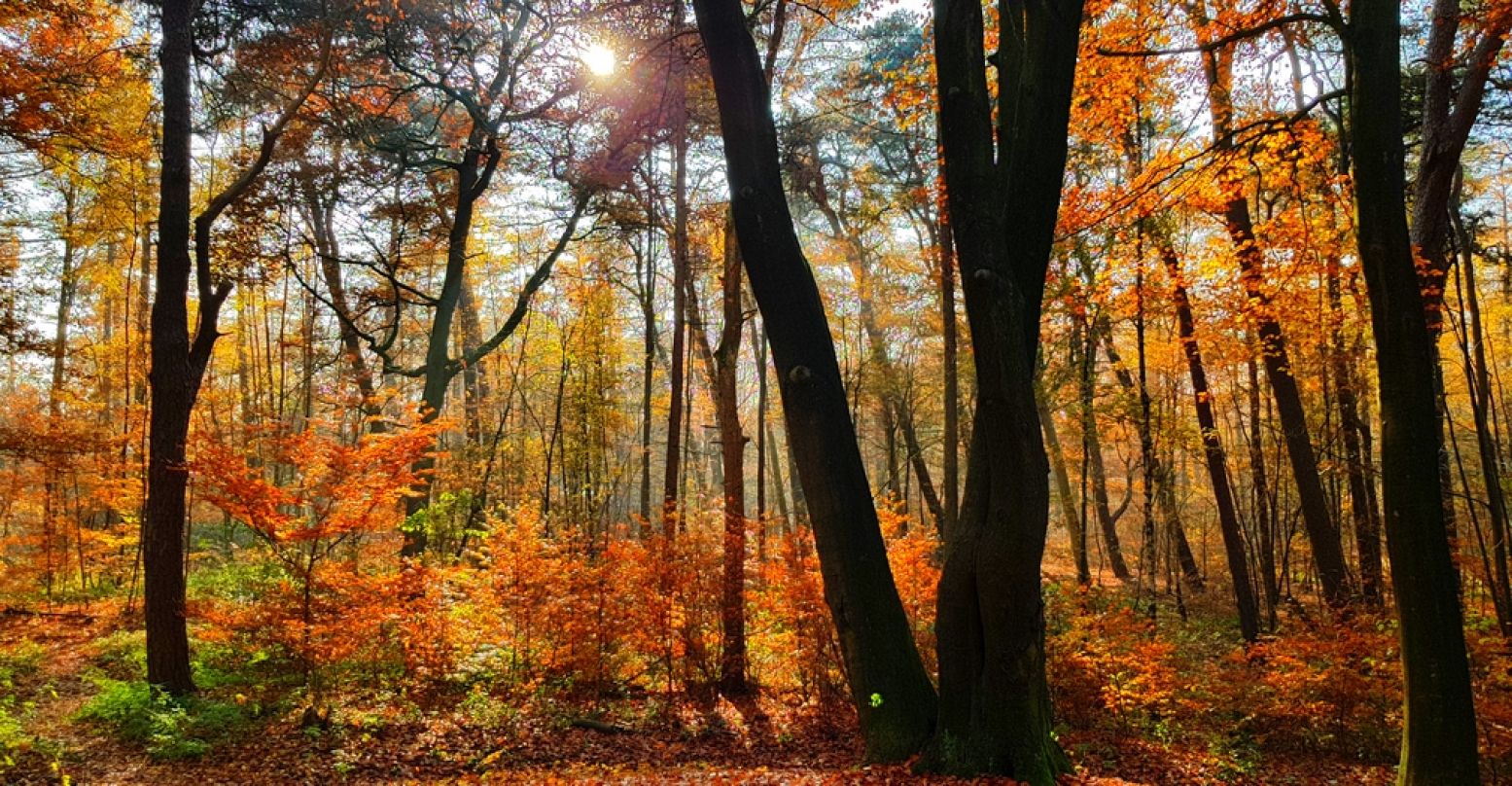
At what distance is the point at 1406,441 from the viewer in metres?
3.82

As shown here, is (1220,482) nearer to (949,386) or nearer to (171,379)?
(949,386)

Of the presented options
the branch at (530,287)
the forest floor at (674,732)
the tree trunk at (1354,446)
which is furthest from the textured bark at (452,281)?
the tree trunk at (1354,446)

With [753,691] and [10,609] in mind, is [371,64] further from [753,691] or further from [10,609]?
[753,691]

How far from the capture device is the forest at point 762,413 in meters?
3.81

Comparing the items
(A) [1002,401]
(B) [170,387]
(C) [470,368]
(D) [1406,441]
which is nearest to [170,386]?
(B) [170,387]

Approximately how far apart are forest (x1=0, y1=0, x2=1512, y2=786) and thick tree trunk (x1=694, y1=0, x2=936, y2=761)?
24 millimetres

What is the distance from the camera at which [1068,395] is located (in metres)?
12.3

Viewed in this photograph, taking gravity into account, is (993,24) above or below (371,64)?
below

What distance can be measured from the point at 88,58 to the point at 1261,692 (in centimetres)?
1462

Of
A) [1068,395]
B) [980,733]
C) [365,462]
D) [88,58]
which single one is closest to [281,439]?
[365,462]

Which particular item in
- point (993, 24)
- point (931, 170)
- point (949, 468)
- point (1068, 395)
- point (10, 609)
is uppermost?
point (931, 170)

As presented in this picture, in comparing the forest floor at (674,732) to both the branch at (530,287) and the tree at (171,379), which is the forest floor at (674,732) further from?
the branch at (530,287)

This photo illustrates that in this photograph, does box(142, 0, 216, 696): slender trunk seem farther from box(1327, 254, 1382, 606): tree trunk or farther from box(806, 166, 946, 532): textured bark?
box(1327, 254, 1382, 606): tree trunk

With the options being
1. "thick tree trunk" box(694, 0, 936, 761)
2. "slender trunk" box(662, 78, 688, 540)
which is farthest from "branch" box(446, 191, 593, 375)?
"thick tree trunk" box(694, 0, 936, 761)
